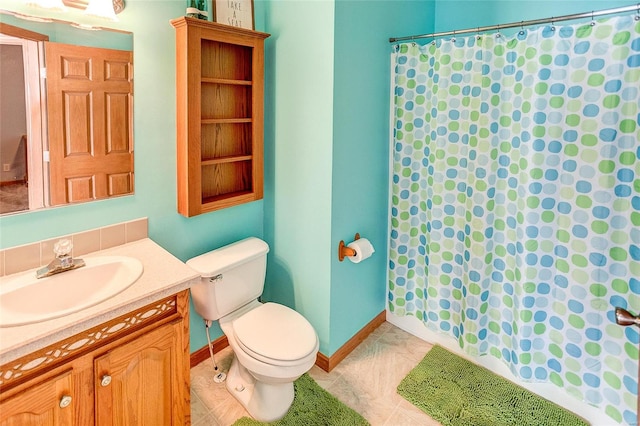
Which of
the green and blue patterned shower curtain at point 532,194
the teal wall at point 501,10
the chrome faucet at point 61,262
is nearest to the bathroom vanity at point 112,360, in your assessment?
the chrome faucet at point 61,262

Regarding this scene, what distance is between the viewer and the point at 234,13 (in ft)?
6.61

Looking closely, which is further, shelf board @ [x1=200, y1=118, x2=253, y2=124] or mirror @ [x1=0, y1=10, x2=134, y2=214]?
shelf board @ [x1=200, y1=118, x2=253, y2=124]

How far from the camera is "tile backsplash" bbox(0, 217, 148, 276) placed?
1471 millimetres

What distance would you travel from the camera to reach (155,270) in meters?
1.55

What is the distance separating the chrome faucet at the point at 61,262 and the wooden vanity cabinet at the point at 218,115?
20.8 inches

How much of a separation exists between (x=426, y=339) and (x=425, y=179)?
1.04m

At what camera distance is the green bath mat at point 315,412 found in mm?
1859

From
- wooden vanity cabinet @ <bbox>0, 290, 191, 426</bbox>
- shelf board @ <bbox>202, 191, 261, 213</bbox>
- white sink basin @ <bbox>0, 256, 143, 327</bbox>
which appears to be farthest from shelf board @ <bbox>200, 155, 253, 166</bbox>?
wooden vanity cabinet @ <bbox>0, 290, 191, 426</bbox>

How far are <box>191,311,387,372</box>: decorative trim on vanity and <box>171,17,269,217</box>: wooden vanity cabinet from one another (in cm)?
87

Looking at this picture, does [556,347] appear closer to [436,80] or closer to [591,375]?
[591,375]

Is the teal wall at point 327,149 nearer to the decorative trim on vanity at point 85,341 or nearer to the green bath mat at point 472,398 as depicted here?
the green bath mat at point 472,398

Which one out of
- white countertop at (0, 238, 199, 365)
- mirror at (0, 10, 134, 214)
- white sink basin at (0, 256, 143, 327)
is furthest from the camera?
mirror at (0, 10, 134, 214)

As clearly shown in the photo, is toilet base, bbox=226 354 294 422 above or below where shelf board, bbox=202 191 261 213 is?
below

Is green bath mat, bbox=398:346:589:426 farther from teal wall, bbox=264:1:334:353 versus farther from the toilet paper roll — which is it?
the toilet paper roll
